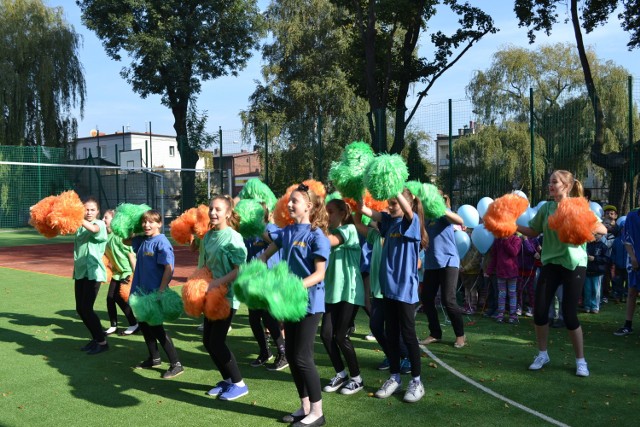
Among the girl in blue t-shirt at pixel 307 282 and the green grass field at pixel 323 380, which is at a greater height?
the girl in blue t-shirt at pixel 307 282

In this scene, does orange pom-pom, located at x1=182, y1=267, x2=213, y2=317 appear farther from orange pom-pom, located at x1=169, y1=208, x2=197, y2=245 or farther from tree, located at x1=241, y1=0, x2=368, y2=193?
tree, located at x1=241, y1=0, x2=368, y2=193

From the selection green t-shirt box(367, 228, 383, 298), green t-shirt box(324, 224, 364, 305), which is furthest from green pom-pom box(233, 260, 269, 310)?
green t-shirt box(367, 228, 383, 298)

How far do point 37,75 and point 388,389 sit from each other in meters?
32.2

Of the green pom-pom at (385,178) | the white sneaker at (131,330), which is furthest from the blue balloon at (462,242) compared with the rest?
the white sneaker at (131,330)

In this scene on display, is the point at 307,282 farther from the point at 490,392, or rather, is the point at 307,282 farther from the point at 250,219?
the point at 490,392

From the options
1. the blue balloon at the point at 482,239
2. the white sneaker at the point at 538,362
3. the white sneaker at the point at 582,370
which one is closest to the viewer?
the white sneaker at the point at 582,370

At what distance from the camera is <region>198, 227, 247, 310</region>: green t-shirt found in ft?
16.3

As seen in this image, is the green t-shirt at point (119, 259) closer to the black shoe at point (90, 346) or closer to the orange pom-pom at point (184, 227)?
the black shoe at point (90, 346)

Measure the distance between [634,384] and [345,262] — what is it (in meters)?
2.76

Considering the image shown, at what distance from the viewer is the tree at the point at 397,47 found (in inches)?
741

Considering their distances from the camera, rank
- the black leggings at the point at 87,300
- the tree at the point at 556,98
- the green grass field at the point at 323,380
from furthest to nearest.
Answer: the tree at the point at 556,98 < the black leggings at the point at 87,300 < the green grass field at the point at 323,380

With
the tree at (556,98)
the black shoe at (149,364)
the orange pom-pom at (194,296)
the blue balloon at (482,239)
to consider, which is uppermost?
the tree at (556,98)

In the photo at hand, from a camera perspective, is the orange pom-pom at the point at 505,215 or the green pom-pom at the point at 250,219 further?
the orange pom-pom at the point at 505,215

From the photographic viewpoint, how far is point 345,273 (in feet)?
17.3
